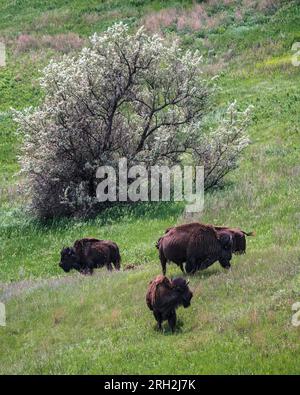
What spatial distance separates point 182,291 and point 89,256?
23.3 feet

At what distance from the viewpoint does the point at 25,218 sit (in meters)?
30.9

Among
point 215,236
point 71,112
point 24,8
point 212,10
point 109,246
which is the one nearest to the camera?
point 215,236

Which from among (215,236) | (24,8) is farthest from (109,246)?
(24,8)

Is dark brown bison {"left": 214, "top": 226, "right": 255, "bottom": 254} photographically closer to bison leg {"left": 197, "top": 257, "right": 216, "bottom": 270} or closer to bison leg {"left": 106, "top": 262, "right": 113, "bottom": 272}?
bison leg {"left": 197, "top": 257, "right": 216, "bottom": 270}

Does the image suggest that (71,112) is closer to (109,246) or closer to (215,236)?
(109,246)

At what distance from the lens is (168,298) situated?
1477 cm

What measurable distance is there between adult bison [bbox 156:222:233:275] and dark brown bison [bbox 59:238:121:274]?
395 cm

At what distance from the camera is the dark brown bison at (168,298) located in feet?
48.3

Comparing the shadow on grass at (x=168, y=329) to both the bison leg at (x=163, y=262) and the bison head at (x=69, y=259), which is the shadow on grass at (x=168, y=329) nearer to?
the bison leg at (x=163, y=262)

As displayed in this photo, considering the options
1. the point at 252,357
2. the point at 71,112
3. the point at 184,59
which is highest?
the point at 184,59

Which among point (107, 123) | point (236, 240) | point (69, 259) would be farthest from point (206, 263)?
point (107, 123)

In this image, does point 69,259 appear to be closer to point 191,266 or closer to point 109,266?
point 109,266

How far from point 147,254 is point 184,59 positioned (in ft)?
32.9

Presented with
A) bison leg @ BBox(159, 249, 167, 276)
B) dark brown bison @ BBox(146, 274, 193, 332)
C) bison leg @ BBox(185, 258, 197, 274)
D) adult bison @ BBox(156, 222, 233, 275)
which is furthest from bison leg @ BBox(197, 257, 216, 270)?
dark brown bison @ BBox(146, 274, 193, 332)
